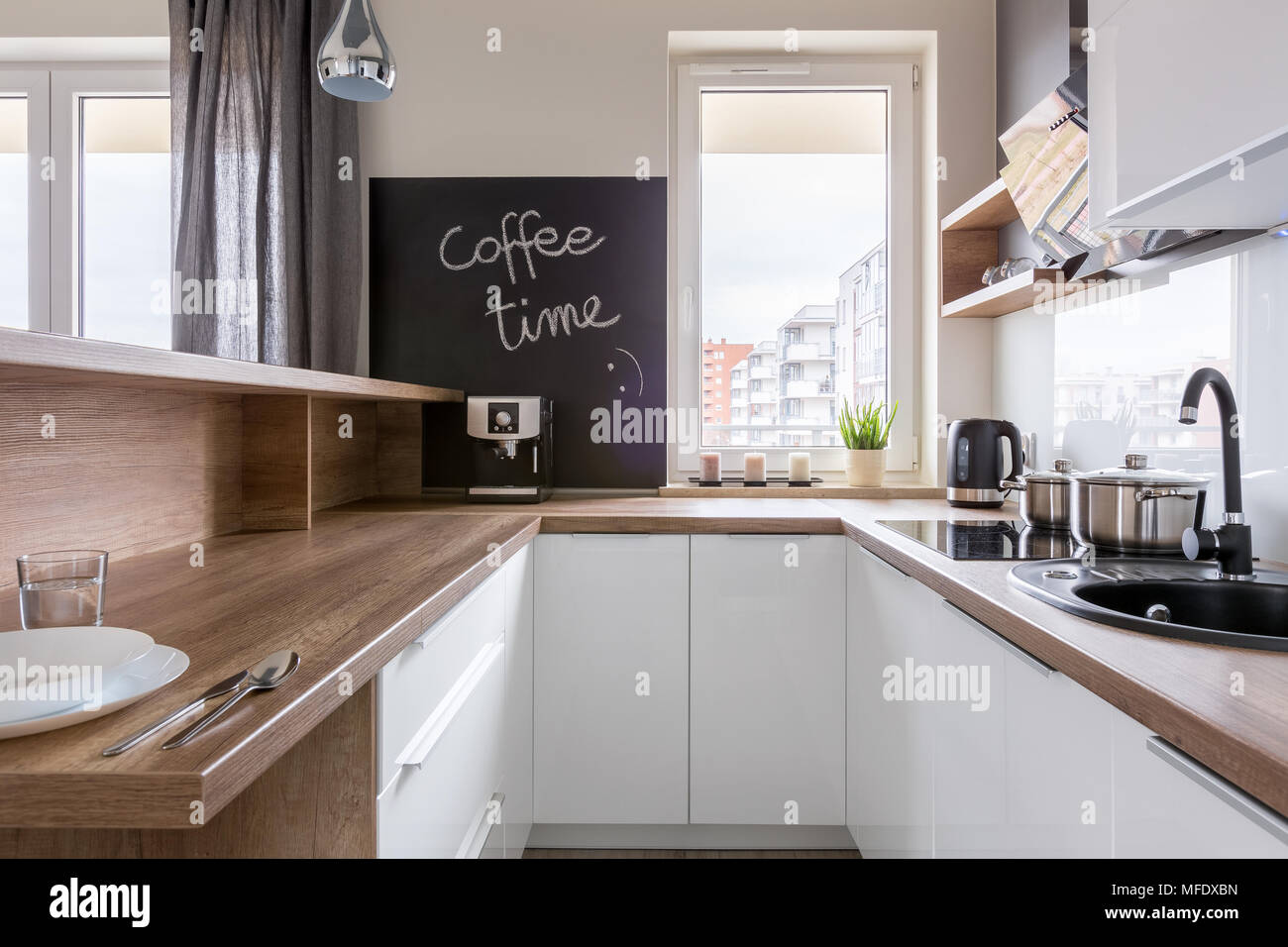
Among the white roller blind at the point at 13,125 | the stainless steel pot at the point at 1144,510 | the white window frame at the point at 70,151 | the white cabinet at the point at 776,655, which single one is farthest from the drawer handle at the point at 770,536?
the white roller blind at the point at 13,125

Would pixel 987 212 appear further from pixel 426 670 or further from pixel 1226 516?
pixel 426 670

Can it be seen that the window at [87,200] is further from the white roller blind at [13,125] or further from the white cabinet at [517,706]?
the white cabinet at [517,706]

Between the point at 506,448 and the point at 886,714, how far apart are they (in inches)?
48.3

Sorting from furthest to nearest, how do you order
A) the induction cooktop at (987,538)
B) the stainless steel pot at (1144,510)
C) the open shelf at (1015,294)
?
the open shelf at (1015,294) < the induction cooktop at (987,538) < the stainless steel pot at (1144,510)

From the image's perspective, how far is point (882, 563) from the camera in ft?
5.43

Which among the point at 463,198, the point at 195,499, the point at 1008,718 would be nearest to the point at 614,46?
the point at 463,198

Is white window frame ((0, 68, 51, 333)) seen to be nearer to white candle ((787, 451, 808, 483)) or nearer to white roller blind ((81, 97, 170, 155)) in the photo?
white roller blind ((81, 97, 170, 155))

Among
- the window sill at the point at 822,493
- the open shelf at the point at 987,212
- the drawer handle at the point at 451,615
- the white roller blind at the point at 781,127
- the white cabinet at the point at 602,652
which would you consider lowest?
the white cabinet at the point at 602,652

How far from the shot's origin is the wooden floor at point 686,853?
1.99 m

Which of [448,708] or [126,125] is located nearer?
[448,708]

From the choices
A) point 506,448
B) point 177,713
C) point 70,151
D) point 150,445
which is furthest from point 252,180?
point 177,713

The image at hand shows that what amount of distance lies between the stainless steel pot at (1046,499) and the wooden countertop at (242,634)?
1.09 meters
